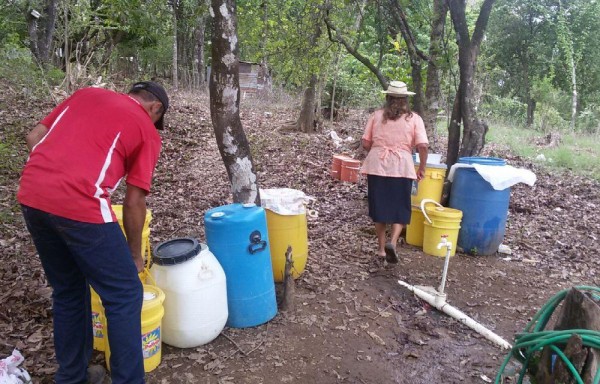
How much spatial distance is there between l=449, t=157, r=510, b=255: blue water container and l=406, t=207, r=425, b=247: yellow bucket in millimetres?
447

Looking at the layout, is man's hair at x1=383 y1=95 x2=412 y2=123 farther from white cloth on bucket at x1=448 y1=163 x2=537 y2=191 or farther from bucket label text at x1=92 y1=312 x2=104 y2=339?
bucket label text at x1=92 y1=312 x2=104 y2=339

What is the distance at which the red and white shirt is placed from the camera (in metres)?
2.29

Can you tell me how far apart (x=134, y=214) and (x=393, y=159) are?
9.93 ft

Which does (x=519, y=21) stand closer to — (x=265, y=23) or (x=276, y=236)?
(x=265, y=23)

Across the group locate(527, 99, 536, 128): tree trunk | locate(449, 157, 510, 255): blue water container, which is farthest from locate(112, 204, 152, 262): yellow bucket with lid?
locate(527, 99, 536, 128): tree trunk

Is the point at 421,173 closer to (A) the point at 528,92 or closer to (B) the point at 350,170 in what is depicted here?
(B) the point at 350,170

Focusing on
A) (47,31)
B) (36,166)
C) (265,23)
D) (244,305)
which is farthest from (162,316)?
(47,31)

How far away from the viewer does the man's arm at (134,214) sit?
2496 mm

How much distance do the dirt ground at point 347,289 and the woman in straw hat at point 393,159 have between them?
0.54m

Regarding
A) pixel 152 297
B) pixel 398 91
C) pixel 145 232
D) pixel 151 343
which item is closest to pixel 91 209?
pixel 152 297

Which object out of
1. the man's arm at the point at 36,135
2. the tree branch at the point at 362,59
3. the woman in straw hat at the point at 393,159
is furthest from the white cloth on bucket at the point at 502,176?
the man's arm at the point at 36,135

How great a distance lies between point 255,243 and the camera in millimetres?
3420

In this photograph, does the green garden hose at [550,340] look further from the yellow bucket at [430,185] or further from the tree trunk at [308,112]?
the tree trunk at [308,112]

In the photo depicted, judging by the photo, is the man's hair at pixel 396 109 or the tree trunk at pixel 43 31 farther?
the tree trunk at pixel 43 31
